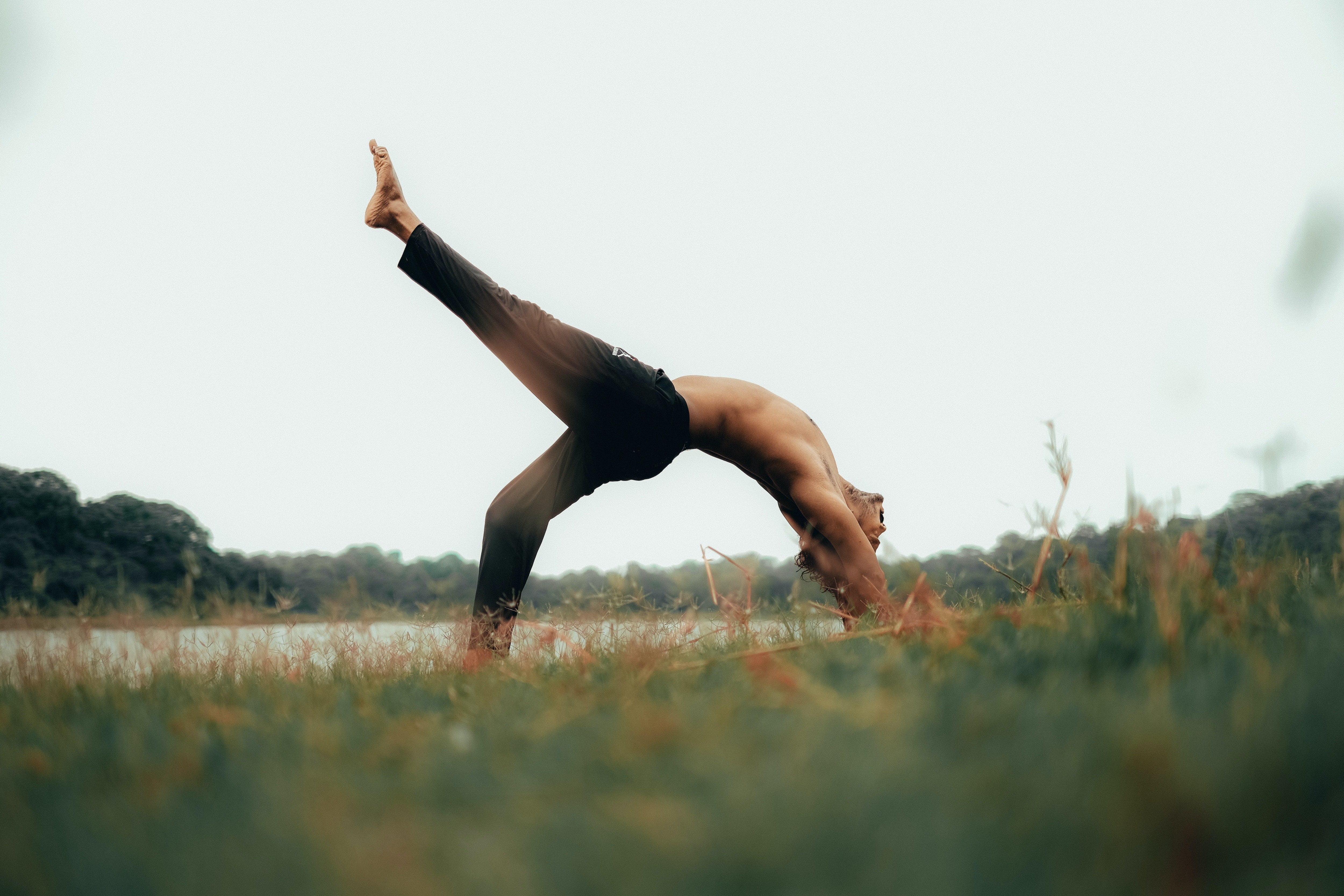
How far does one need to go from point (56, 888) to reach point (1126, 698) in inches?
52.8

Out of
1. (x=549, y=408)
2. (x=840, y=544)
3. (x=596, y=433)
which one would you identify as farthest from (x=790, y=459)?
(x=549, y=408)

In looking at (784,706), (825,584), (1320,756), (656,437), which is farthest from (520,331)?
(1320,756)

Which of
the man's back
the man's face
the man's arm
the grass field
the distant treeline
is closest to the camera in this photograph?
the grass field

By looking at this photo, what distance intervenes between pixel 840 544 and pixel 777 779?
272 centimetres

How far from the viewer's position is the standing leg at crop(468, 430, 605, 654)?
3.43 m

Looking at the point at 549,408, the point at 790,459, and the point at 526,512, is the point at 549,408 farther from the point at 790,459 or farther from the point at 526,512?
the point at 790,459

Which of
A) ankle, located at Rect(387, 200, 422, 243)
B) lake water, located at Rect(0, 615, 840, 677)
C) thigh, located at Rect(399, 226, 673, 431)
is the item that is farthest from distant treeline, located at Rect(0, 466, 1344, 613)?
ankle, located at Rect(387, 200, 422, 243)

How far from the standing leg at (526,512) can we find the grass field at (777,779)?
1797 millimetres

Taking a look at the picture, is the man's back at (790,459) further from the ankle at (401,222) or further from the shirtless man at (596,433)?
the ankle at (401,222)

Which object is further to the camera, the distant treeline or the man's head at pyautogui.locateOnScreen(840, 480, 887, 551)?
the man's head at pyautogui.locateOnScreen(840, 480, 887, 551)

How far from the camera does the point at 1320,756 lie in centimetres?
84

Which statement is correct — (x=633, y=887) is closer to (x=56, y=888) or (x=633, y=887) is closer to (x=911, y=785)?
(x=911, y=785)

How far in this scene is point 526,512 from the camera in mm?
3514

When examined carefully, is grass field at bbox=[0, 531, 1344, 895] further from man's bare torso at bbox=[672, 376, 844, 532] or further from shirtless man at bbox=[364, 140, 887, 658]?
man's bare torso at bbox=[672, 376, 844, 532]
